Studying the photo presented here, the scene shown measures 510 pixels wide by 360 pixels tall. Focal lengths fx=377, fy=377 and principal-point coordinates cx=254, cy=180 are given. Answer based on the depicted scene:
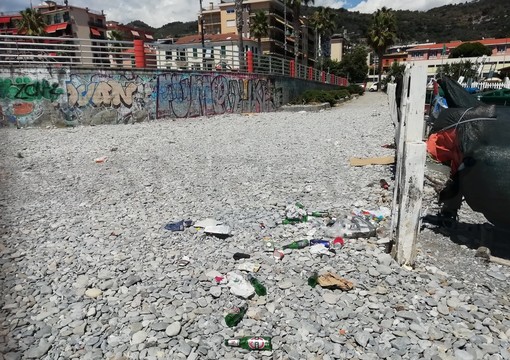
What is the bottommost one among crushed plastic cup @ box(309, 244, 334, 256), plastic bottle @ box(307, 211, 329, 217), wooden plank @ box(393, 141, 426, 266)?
crushed plastic cup @ box(309, 244, 334, 256)

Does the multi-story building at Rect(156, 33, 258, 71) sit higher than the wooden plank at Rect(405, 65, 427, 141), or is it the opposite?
the multi-story building at Rect(156, 33, 258, 71)

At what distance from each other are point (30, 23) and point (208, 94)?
4009cm

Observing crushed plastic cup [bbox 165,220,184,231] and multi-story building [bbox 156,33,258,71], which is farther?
multi-story building [bbox 156,33,258,71]

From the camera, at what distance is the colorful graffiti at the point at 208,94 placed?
52.1 ft

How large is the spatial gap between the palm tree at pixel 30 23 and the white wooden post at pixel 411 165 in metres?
52.6

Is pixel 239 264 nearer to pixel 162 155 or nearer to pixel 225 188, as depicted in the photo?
pixel 225 188

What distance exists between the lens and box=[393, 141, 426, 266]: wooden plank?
322 centimetres

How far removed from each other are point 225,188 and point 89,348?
12.4ft

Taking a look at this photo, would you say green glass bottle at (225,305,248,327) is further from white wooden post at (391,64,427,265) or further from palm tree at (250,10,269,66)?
palm tree at (250,10,269,66)

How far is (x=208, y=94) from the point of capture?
57.8 feet

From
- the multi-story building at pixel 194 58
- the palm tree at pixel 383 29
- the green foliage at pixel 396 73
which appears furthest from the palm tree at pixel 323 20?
the multi-story building at pixel 194 58

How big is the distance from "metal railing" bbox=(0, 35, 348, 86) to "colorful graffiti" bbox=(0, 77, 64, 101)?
56 centimetres

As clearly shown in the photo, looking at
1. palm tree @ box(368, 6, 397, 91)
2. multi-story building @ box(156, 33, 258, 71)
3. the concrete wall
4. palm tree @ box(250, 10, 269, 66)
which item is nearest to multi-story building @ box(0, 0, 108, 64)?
palm tree @ box(250, 10, 269, 66)

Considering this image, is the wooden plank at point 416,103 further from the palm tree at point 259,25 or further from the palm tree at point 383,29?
the palm tree at point 383,29
